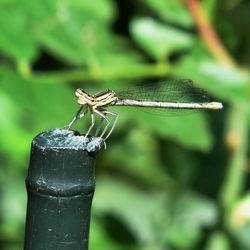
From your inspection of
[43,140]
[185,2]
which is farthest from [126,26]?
[43,140]

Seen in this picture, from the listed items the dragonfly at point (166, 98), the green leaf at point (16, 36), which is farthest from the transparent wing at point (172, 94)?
the green leaf at point (16, 36)

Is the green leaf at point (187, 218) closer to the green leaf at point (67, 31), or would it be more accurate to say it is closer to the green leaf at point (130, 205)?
the green leaf at point (130, 205)

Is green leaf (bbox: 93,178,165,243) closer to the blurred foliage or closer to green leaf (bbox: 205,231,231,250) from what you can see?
the blurred foliage

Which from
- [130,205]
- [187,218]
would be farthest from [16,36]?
[130,205]

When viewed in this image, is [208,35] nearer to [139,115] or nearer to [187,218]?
[139,115]

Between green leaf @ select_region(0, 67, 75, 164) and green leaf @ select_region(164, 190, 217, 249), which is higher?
green leaf @ select_region(0, 67, 75, 164)

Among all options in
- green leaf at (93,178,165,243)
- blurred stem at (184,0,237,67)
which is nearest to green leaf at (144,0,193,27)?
blurred stem at (184,0,237,67)
